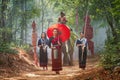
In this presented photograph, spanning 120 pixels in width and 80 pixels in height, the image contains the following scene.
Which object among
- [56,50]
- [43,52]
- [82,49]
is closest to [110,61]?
[56,50]

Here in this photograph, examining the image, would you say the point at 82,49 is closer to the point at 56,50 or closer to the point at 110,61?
the point at 56,50

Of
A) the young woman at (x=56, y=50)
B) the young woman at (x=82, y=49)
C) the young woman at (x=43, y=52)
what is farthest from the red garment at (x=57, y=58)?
the young woman at (x=43, y=52)

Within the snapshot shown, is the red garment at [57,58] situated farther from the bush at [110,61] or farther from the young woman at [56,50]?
the bush at [110,61]

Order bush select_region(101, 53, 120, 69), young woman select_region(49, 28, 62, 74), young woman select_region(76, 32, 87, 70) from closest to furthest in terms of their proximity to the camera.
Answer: bush select_region(101, 53, 120, 69) → young woman select_region(49, 28, 62, 74) → young woman select_region(76, 32, 87, 70)

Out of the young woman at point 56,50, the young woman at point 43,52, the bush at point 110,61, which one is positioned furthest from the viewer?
the young woman at point 43,52

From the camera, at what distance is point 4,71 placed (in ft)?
40.3

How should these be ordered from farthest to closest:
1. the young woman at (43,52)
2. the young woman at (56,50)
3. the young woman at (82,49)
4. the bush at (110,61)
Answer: the young woman at (43,52)
the young woman at (82,49)
the young woman at (56,50)
the bush at (110,61)

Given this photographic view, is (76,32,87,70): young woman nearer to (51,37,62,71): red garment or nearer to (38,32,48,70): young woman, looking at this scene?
(51,37,62,71): red garment

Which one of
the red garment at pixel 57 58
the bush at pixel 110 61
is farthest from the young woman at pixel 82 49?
the bush at pixel 110 61

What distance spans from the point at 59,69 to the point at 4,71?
2601 millimetres

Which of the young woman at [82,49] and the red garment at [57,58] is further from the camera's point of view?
the young woman at [82,49]

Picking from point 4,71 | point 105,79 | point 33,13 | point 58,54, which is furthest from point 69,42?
point 105,79

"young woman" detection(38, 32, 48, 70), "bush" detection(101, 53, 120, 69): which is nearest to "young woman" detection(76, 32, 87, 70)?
"young woman" detection(38, 32, 48, 70)

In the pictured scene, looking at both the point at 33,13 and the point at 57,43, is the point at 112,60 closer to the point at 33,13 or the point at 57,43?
the point at 57,43
